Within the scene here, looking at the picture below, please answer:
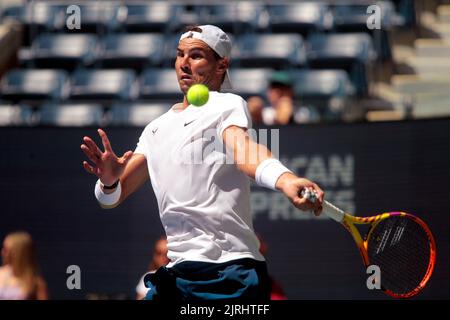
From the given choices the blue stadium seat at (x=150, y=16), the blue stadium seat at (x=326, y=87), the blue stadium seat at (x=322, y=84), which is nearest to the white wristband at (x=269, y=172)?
the blue stadium seat at (x=326, y=87)

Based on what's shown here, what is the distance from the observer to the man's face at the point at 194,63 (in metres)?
3.94

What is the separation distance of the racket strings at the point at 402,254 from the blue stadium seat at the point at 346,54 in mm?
3892

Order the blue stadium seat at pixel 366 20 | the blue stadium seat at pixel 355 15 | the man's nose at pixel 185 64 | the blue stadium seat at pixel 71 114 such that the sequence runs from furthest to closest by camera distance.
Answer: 1. the blue stadium seat at pixel 355 15
2. the blue stadium seat at pixel 366 20
3. the blue stadium seat at pixel 71 114
4. the man's nose at pixel 185 64

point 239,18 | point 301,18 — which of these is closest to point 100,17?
point 239,18

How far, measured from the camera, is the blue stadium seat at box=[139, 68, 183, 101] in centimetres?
927

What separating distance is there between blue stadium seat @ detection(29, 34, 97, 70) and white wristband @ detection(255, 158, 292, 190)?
683 cm

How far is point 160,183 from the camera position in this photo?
12.8ft

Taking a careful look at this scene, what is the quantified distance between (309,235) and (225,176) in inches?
136

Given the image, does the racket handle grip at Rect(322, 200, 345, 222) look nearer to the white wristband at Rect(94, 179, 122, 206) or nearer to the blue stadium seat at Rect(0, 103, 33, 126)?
the white wristband at Rect(94, 179, 122, 206)

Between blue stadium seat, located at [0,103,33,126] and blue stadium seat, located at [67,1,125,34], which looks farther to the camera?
blue stadium seat, located at [67,1,125,34]

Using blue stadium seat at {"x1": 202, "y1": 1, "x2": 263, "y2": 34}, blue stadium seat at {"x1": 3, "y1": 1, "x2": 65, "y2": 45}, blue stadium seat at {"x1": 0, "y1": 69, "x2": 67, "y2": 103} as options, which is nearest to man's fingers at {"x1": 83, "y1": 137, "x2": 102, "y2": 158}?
blue stadium seat at {"x1": 0, "y1": 69, "x2": 67, "y2": 103}

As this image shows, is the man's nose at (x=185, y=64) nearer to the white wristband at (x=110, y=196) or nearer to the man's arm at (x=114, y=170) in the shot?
the man's arm at (x=114, y=170)

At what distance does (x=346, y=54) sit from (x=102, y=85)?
208cm

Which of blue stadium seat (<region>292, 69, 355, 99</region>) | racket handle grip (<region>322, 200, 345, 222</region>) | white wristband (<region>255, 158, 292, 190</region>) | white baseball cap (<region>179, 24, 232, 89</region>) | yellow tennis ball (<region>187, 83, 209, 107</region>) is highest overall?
white baseball cap (<region>179, 24, 232, 89</region>)
